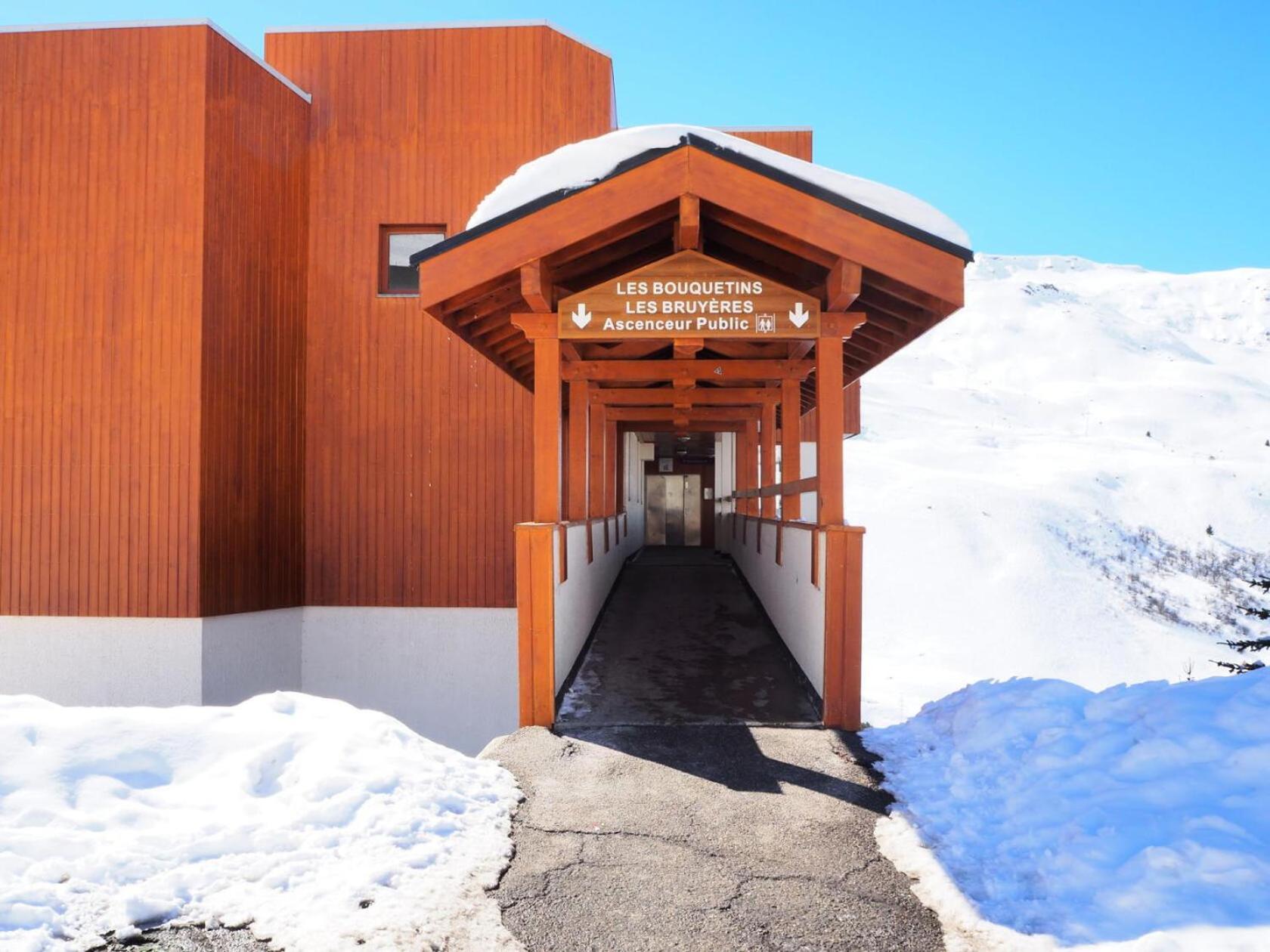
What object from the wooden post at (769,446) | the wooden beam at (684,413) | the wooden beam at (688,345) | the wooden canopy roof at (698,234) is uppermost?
the wooden canopy roof at (698,234)

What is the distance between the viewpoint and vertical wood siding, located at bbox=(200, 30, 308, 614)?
1148 cm

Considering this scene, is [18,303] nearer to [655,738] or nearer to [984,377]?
[655,738]

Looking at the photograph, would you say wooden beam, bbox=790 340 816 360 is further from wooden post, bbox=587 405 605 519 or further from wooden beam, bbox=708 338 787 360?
wooden post, bbox=587 405 605 519

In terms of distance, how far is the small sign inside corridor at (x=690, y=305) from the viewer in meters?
6.89

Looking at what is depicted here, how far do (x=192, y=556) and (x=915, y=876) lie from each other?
9.98 m

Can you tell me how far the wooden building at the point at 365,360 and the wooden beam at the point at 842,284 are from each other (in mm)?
26

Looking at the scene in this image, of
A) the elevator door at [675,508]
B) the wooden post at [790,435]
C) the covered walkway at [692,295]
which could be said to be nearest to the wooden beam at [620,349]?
the covered walkway at [692,295]

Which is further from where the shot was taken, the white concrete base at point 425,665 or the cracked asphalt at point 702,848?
the white concrete base at point 425,665

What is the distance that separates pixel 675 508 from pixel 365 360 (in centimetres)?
1768

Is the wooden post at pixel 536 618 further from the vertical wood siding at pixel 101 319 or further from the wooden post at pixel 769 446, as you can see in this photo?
the vertical wood siding at pixel 101 319

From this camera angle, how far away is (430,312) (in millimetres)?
7180

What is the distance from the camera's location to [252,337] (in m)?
12.2

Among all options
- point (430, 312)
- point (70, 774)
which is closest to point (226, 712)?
point (70, 774)

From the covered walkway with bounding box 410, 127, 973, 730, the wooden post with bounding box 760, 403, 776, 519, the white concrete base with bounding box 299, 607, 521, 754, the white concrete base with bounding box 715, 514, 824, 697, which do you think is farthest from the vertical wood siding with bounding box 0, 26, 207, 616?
the wooden post with bounding box 760, 403, 776, 519
